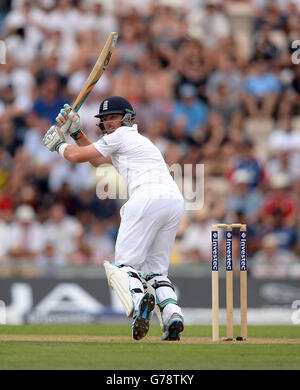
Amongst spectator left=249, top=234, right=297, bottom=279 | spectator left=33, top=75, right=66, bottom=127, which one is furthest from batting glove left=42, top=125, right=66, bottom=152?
spectator left=33, top=75, right=66, bottom=127

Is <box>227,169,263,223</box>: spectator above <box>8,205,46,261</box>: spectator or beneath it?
above

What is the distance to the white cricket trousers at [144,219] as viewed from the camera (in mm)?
8117

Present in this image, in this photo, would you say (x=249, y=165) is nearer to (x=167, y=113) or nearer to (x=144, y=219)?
(x=167, y=113)

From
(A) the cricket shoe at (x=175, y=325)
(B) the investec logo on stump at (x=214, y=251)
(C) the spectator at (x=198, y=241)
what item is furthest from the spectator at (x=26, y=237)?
(B) the investec logo on stump at (x=214, y=251)

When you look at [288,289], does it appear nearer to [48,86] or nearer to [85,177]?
[85,177]

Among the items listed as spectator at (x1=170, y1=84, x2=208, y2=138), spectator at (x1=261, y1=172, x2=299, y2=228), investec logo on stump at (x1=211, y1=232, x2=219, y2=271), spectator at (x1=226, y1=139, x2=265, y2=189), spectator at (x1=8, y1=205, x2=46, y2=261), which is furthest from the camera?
spectator at (x1=170, y1=84, x2=208, y2=138)

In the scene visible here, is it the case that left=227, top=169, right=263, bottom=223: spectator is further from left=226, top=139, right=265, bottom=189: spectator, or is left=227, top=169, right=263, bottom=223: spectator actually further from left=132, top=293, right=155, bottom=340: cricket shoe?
left=132, top=293, right=155, bottom=340: cricket shoe

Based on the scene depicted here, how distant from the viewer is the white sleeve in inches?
324

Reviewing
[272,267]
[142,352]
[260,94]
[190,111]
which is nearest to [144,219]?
[142,352]

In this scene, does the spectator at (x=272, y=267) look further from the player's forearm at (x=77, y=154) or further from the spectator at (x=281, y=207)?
the player's forearm at (x=77, y=154)

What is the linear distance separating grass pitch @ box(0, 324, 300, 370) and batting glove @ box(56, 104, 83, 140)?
193cm

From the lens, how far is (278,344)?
314 inches

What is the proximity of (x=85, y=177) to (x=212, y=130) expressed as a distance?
2.24 metres

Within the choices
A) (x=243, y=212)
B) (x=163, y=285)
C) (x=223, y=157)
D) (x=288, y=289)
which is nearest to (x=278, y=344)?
(x=163, y=285)
